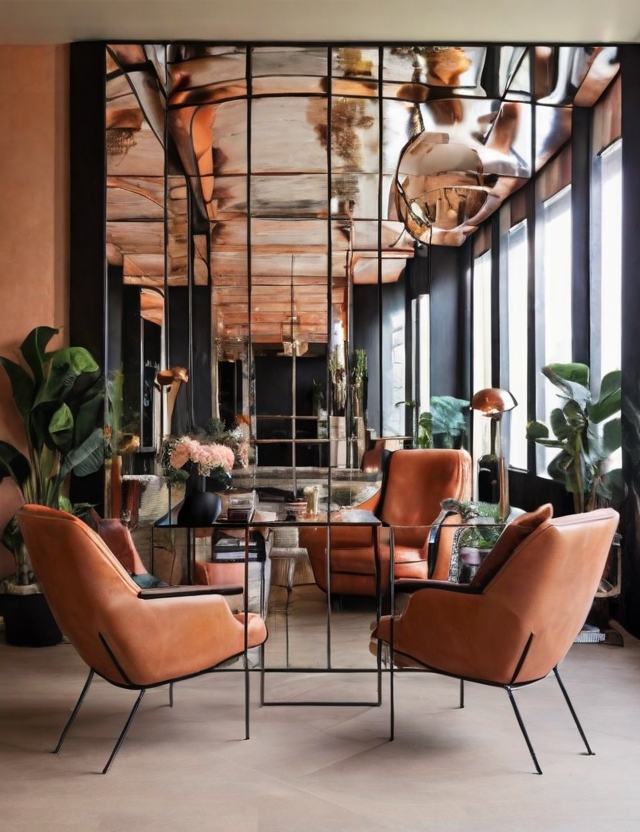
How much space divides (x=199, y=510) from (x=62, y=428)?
42.9 inches

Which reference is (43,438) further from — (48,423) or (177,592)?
(177,592)

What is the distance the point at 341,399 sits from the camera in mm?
5391

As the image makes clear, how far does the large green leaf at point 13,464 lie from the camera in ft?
15.3

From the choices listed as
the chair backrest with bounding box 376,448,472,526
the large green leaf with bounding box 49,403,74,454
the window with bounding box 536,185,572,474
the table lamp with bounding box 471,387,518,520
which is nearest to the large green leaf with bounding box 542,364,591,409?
the table lamp with bounding box 471,387,518,520

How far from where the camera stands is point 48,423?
4.70m

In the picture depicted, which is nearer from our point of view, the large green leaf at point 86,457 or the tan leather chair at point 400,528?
the large green leaf at point 86,457

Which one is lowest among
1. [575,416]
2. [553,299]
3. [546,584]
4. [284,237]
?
[546,584]

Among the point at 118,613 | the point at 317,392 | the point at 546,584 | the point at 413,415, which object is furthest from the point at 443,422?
the point at 118,613

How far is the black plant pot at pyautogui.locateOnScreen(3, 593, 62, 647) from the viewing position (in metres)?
4.55

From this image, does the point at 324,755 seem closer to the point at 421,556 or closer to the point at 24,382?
the point at 421,556

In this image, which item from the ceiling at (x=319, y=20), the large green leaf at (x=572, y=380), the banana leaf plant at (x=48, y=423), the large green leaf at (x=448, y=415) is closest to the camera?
the ceiling at (x=319, y=20)

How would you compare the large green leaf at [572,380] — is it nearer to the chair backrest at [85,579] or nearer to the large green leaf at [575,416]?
the large green leaf at [575,416]

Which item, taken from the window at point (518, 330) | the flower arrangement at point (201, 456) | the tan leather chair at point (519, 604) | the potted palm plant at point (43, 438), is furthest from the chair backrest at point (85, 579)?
the window at point (518, 330)

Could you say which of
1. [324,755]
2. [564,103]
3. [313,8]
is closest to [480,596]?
[324,755]
